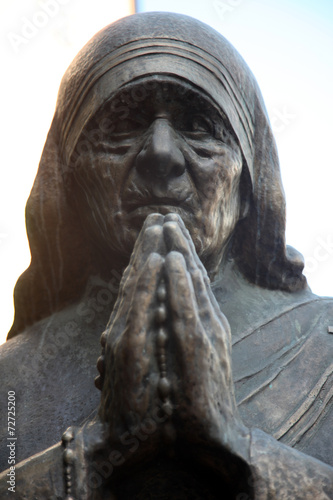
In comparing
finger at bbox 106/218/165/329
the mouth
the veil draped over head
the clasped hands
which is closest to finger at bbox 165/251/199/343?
the clasped hands

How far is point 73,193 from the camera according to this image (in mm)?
2605

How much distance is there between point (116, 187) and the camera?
7.59 ft

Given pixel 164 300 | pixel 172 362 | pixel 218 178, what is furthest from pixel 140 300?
pixel 218 178

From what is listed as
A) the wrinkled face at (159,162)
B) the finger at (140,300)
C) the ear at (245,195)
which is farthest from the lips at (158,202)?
the finger at (140,300)

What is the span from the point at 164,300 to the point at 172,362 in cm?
16

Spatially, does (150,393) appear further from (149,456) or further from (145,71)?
(145,71)

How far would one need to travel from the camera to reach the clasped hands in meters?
1.57

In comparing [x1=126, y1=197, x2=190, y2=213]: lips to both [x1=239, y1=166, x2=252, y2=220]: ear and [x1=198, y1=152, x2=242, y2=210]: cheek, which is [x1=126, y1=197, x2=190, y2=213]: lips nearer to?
[x1=198, y1=152, x2=242, y2=210]: cheek

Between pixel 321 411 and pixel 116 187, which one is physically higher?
pixel 116 187

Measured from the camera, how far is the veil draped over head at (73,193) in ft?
8.19

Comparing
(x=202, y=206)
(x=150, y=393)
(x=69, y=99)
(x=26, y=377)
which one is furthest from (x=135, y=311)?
(x=69, y=99)

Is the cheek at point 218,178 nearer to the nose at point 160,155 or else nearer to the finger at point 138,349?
the nose at point 160,155

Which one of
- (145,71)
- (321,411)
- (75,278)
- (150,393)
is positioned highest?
(145,71)

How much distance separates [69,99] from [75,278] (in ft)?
2.40
